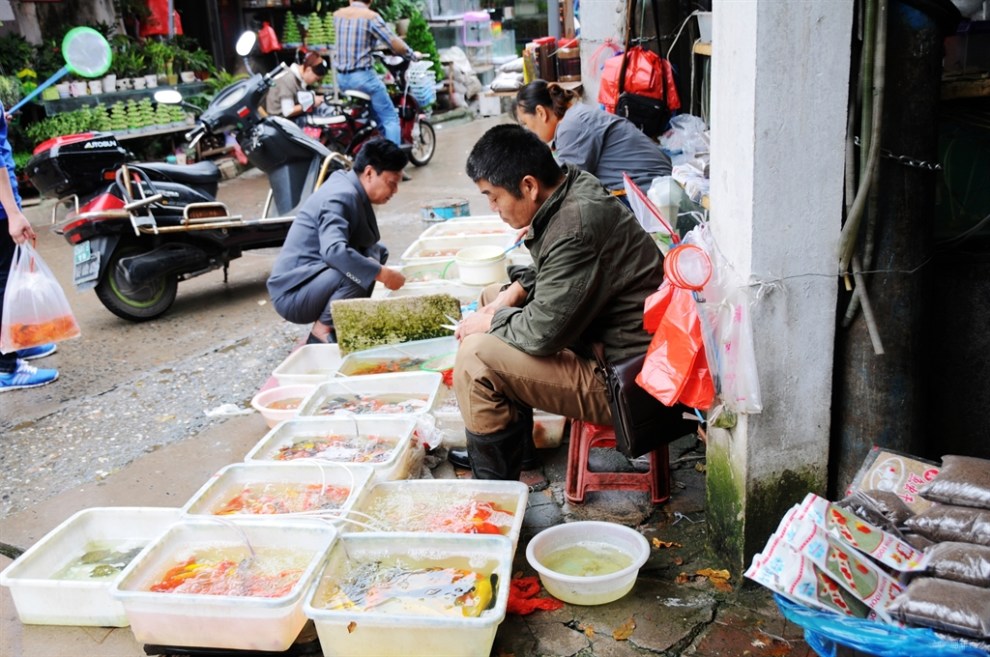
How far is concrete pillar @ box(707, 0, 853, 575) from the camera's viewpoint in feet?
8.04

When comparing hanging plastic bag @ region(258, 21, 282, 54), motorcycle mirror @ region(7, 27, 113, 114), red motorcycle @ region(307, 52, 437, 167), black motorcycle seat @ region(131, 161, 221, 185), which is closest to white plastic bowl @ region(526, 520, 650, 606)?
black motorcycle seat @ region(131, 161, 221, 185)

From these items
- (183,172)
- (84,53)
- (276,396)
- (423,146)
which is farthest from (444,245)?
(423,146)

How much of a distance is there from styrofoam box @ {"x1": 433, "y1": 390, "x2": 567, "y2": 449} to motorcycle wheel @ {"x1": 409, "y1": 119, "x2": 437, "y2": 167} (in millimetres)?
8035

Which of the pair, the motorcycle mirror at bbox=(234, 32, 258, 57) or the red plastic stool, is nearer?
the red plastic stool

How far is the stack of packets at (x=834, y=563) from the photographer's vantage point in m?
2.12

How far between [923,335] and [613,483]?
1.29 m

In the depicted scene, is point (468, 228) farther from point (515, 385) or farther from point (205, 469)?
point (515, 385)

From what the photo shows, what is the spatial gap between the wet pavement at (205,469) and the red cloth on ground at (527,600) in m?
0.04

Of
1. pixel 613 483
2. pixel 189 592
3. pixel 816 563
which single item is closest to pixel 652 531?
pixel 613 483

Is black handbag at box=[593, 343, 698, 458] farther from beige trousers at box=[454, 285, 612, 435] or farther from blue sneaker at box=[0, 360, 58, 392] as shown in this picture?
blue sneaker at box=[0, 360, 58, 392]

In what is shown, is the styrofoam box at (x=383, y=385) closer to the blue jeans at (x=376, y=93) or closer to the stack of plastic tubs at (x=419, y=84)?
the blue jeans at (x=376, y=93)

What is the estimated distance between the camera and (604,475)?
11.4 feet

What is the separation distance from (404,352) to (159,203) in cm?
271

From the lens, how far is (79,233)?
6.02 meters
